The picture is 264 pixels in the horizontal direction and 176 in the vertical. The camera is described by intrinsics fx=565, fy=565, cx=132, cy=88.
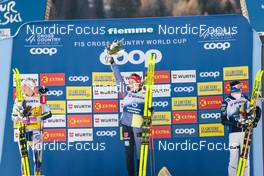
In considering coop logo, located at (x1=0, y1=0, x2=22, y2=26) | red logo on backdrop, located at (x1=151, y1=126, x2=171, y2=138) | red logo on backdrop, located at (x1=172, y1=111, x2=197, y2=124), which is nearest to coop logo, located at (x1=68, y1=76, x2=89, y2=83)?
red logo on backdrop, located at (x1=151, y1=126, x2=171, y2=138)

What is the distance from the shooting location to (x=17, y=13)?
6938 millimetres

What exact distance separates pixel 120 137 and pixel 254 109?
4.88 ft

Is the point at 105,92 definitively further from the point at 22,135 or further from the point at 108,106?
the point at 22,135

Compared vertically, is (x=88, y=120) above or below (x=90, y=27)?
below

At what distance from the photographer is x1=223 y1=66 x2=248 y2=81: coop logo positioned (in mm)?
5932

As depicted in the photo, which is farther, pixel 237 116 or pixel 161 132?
pixel 161 132

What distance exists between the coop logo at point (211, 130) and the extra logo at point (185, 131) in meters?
0.06

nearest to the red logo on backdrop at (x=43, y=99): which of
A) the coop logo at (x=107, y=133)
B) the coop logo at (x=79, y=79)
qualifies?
the coop logo at (x=79, y=79)

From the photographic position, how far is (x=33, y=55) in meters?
6.09

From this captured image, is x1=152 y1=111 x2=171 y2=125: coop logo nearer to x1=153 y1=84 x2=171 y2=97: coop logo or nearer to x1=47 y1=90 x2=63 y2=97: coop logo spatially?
x1=153 y1=84 x2=171 y2=97: coop logo

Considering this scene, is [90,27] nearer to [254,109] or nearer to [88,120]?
[88,120]

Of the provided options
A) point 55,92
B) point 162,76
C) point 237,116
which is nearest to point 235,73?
point 237,116

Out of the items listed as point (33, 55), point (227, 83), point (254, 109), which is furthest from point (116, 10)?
point (254, 109)

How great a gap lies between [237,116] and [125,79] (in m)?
1.25
